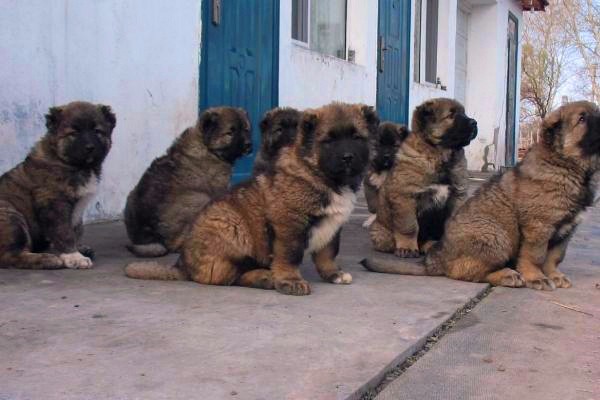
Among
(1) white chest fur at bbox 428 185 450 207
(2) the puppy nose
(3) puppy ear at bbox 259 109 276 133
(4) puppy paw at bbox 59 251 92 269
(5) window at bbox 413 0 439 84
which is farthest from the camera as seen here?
(5) window at bbox 413 0 439 84

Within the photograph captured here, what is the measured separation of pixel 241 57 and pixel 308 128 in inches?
199

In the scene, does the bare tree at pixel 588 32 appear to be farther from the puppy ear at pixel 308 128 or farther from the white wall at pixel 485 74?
the puppy ear at pixel 308 128

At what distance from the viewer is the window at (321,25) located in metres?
11.6

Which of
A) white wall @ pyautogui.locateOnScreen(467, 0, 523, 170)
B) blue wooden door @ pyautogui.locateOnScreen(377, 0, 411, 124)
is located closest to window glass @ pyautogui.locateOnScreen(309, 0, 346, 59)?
blue wooden door @ pyautogui.locateOnScreen(377, 0, 411, 124)

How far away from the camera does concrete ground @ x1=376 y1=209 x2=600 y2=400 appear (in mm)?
2928

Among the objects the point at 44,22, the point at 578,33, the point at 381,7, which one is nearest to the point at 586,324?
the point at 44,22

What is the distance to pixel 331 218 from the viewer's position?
453 cm

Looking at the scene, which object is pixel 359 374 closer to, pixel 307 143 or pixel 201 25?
pixel 307 143

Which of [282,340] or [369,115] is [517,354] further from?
[369,115]

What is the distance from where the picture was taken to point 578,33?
125 ft

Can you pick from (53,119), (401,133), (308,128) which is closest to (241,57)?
(401,133)

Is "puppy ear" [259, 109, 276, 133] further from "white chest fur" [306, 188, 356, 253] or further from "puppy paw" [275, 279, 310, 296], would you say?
"puppy paw" [275, 279, 310, 296]

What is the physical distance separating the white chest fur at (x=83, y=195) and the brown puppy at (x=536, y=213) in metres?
2.66

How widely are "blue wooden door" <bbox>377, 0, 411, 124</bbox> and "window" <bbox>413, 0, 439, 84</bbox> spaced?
1760mm
